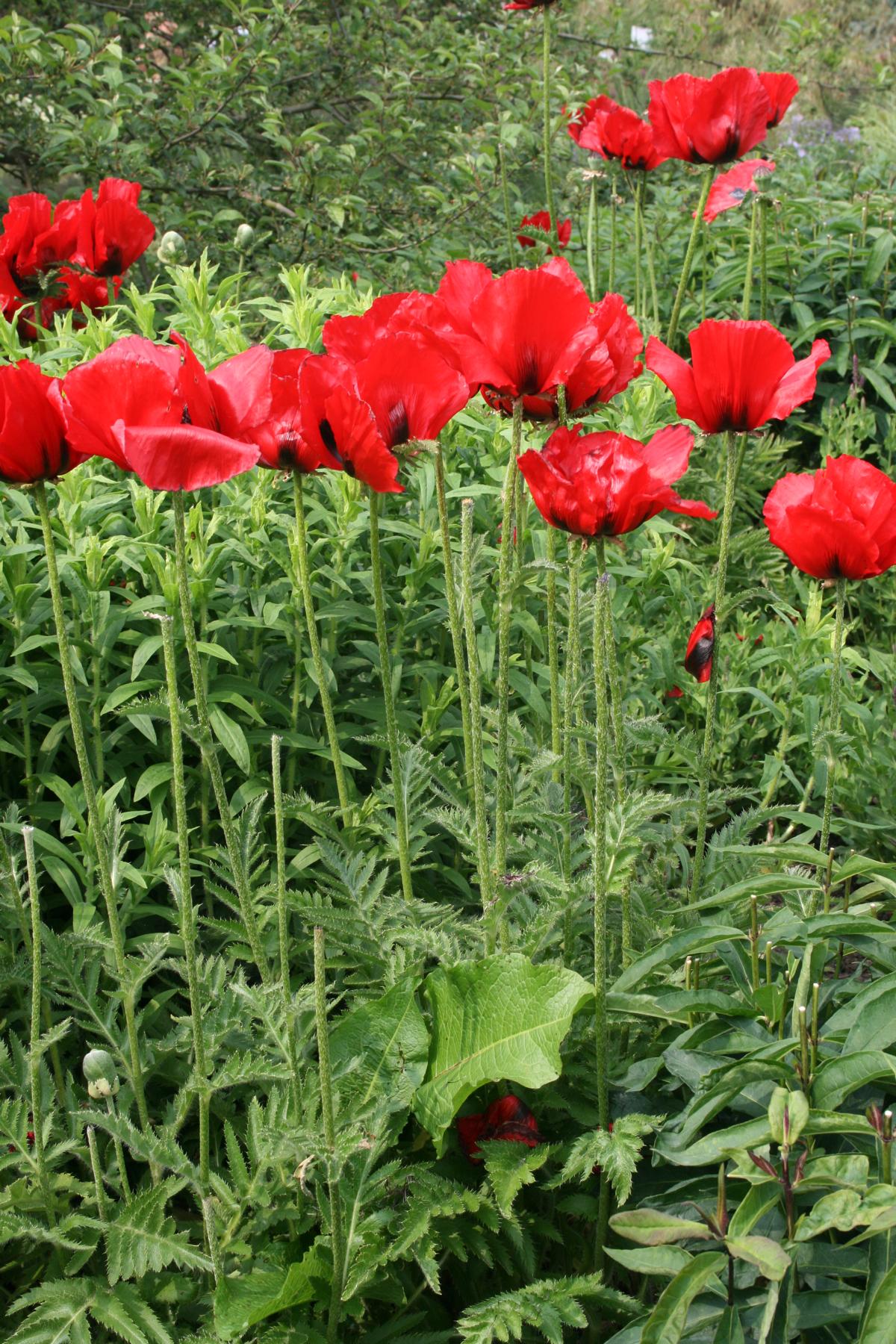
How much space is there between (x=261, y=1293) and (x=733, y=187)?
3.09 m

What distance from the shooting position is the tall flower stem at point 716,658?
185 cm

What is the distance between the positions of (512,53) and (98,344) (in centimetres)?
399

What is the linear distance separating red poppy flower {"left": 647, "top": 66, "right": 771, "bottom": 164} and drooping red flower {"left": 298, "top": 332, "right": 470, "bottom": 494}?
1.86m

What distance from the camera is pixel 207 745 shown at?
1.59 meters

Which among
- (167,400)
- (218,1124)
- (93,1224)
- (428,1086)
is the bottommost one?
(218,1124)

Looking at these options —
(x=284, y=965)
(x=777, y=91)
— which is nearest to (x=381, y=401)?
(x=284, y=965)

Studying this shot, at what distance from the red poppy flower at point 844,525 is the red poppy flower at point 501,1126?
2.78ft

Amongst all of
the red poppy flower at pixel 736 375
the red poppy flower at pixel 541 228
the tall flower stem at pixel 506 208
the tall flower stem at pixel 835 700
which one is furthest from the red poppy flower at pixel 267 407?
the tall flower stem at pixel 506 208

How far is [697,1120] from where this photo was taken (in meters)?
1.55

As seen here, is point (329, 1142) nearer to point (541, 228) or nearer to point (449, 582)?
point (449, 582)

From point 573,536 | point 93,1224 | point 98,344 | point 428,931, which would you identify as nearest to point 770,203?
point 98,344

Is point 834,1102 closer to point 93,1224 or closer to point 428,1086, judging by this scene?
point 428,1086

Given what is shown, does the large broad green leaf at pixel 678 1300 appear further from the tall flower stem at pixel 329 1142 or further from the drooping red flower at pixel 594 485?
the drooping red flower at pixel 594 485

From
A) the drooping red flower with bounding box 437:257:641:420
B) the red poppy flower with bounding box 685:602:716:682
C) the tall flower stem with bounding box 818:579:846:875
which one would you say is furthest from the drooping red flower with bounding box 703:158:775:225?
the tall flower stem with bounding box 818:579:846:875
